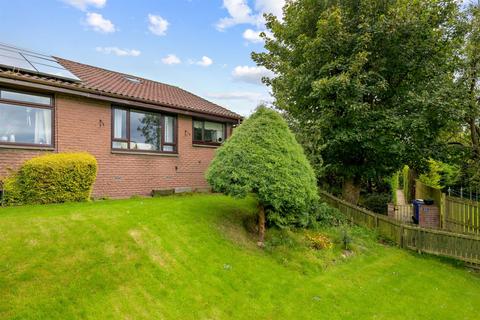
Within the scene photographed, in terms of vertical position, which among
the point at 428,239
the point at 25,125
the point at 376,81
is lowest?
the point at 428,239

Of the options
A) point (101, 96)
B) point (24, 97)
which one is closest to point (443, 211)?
point (101, 96)

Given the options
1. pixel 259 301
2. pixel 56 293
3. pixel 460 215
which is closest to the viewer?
pixel 56 293

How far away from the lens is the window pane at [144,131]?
42.4 ft

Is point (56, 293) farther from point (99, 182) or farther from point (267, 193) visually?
point (99, 182)

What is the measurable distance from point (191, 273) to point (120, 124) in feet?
26.9

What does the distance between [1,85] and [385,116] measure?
12977 millimetres

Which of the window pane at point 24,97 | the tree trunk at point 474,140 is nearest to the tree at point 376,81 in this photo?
the tree trunk at point 474,140

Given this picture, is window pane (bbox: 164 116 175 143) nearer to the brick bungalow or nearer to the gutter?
the brick bungalow

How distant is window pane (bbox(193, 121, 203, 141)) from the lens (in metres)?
15.3

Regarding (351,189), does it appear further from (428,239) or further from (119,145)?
(119,145)

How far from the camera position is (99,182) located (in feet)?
38.0

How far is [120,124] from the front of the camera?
493 inches

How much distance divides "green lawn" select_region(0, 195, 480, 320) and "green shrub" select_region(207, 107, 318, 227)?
113cm

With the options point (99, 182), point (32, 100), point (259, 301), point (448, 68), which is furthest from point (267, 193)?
point (448, 68)
